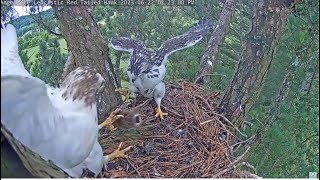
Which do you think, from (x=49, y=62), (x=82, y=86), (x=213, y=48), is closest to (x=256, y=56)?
(x=213, y=48)

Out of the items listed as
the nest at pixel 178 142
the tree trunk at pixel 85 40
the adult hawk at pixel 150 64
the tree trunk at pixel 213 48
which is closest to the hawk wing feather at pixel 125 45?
the adult hawk at pixel 150 64

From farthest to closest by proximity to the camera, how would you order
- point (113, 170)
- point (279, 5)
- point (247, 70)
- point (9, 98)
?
point (247, 70) < point (279, 5) < point (113, 170) < point (9, 98)

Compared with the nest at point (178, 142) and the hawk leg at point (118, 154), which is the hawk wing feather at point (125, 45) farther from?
the hawk leg at point (118, 154)

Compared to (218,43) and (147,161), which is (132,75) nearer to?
(147,161)

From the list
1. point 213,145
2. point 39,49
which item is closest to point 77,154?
point 213,145

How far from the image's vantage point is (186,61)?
4.29 m

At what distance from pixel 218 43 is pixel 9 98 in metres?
2.30

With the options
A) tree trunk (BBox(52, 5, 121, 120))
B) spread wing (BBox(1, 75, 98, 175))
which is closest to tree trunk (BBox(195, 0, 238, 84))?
tree trunk (BBox(52, 5, 121, 120))

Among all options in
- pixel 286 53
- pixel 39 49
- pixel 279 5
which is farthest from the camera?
pixel 39 49

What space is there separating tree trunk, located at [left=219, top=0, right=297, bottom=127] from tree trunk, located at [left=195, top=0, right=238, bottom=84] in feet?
1.68

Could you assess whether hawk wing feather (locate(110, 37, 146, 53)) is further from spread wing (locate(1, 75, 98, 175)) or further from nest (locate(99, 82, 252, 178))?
spread wing (locate(1, 75, 98, 175))

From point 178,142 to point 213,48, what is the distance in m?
1.01

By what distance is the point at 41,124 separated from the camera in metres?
1.01

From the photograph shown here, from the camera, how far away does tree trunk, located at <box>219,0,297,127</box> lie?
6.97 feet
